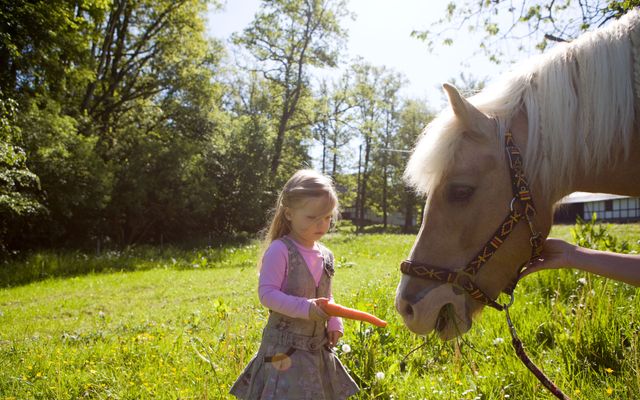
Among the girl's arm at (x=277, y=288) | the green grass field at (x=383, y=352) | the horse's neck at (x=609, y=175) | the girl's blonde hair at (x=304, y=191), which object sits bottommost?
the green grass field at (x=383, y=352)

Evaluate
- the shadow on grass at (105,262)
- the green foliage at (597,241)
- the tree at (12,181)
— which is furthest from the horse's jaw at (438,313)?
the shadow on grass at (105,262)

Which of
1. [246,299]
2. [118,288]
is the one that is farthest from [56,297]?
[246,299]

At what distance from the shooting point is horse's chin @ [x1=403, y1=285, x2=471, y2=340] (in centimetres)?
174

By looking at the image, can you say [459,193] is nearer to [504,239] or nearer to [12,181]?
[504,239]

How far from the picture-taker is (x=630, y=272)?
164 centimetres

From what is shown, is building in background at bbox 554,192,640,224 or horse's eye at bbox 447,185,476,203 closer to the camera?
horse's eye at bbox 447,185,476,203

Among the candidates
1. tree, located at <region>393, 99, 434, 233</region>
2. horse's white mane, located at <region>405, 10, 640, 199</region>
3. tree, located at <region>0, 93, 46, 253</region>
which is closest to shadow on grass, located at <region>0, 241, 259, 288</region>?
tree, located at <region>0, 93, 46, 253</region>

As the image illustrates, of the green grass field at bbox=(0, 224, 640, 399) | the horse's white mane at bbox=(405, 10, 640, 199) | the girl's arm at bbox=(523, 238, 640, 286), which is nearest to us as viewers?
the girl's arm at bbox=(523, 238, 640, 286)

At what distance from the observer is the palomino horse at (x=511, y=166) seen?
175 cm

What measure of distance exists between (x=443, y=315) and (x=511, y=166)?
0.71 m

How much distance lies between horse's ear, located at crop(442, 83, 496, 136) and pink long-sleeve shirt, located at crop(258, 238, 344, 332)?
0.94m

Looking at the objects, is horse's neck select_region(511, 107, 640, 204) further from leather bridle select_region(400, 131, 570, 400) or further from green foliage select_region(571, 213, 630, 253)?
green foliage select_region(571, 213, 630, 253)

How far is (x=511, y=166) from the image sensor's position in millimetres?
1740

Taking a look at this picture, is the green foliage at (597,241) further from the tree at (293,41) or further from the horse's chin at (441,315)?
the tree at (293,41)
